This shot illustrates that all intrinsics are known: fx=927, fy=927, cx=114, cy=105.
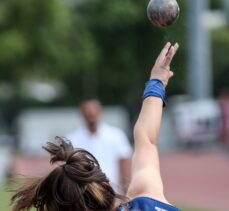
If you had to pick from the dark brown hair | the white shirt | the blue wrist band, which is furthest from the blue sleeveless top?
the white shirt

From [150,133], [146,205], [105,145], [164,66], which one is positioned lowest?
[146,205]

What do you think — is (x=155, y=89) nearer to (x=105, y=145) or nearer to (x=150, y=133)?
(x=150, y=133)

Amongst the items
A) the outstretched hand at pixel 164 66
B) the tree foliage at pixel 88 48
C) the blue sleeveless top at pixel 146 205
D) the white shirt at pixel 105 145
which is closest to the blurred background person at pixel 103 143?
the white shirt at pixel 105 145

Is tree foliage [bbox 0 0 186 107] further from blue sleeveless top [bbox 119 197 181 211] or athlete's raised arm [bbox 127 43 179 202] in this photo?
blue sleeveless top [bbox 119 197 181 211]

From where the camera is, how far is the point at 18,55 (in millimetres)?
31547

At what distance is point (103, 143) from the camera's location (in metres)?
9.71

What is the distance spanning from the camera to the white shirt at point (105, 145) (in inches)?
381

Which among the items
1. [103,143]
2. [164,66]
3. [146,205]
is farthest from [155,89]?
[103,143]

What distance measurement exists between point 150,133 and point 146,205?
20.1 inches

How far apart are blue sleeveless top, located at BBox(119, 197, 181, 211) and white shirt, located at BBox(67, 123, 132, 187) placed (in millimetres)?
6148

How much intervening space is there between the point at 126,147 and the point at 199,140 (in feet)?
81.3

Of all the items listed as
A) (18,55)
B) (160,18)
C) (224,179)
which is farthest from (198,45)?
(160,18)

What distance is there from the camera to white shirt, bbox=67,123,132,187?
9680 millimetres

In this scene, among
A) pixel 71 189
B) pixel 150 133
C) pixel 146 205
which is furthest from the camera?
pixel 150 133
